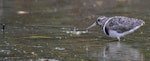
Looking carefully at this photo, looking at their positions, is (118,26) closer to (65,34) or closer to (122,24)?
(122,24)

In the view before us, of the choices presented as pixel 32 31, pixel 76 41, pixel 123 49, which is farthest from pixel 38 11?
pixel 123 49

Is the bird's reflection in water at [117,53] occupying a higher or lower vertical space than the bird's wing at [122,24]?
lower

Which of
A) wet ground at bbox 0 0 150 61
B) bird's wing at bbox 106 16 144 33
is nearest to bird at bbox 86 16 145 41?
bird's wing at bbox 106 16 144 33

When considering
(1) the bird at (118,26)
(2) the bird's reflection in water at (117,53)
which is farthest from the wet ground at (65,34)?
(1) the bird at (118,26)

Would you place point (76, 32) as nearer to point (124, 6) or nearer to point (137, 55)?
point (137, 55)

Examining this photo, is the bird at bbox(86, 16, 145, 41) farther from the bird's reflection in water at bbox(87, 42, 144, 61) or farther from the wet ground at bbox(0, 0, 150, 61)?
the bird's reflection in water at bbox(87, 42, 144, 61)

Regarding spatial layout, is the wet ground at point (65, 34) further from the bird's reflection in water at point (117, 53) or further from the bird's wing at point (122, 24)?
the bird's wing at point (122, 24)

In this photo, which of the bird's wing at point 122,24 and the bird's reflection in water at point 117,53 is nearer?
the bird's reflection in water at point 117,53

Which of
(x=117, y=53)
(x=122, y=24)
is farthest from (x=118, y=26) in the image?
(x=117, y=53)
